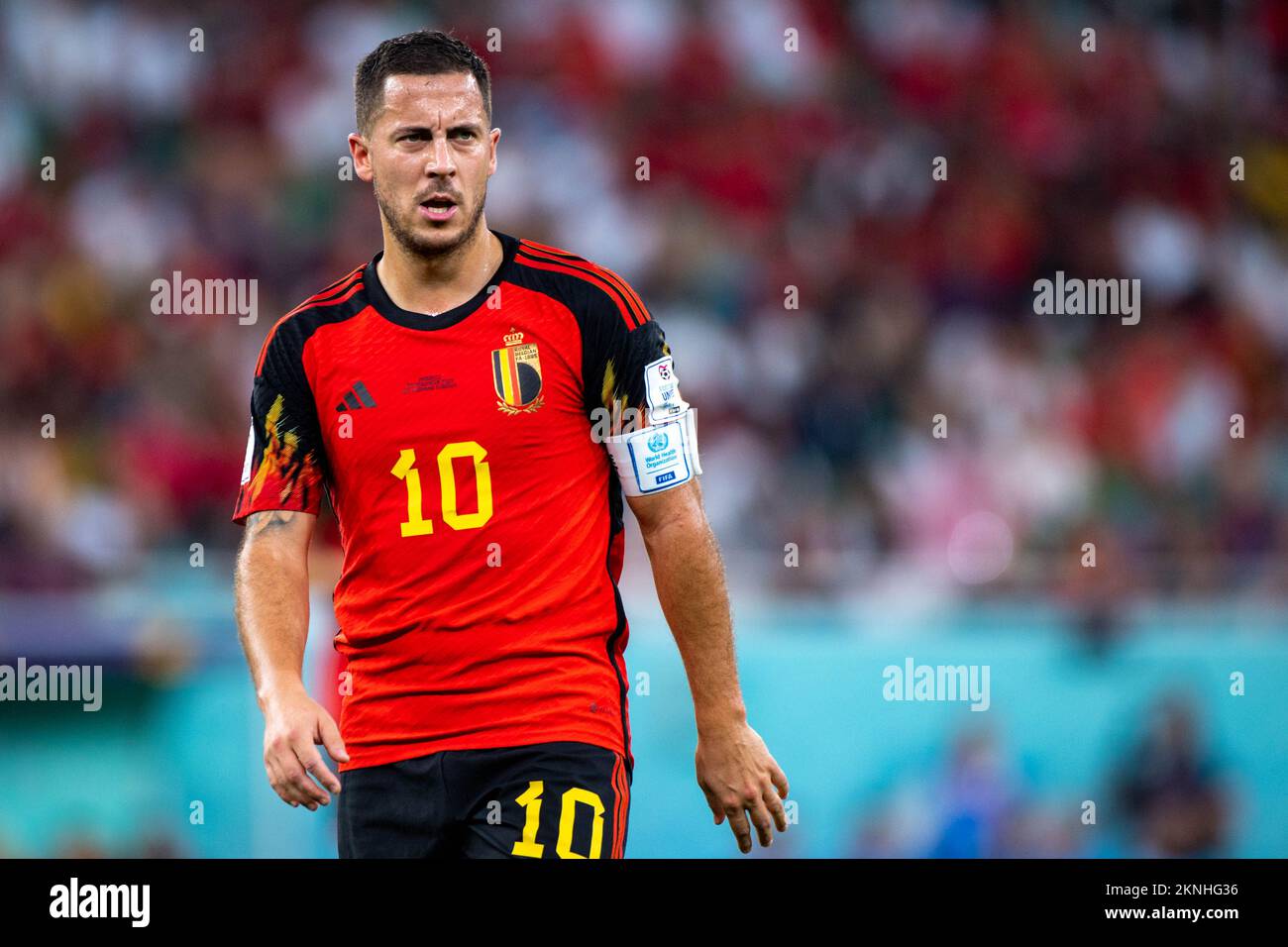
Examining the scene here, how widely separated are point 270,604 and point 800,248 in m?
7.24

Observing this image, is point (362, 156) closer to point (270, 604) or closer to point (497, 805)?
point (270, 604)

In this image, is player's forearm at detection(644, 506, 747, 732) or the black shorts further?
player's forearm at detection(644, 506, 747, 732)

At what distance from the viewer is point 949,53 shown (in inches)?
477

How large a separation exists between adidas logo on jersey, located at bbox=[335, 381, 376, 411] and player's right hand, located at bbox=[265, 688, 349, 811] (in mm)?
712

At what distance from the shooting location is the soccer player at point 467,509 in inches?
157

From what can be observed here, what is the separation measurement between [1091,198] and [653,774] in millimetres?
5519

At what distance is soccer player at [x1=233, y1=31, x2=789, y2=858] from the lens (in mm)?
3984

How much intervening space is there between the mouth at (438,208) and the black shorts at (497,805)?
1226mm

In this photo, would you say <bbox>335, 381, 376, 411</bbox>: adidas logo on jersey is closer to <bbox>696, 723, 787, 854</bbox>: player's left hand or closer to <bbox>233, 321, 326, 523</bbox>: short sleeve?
<bbox>233, 321, 326, 523</bbox>: short sleeve

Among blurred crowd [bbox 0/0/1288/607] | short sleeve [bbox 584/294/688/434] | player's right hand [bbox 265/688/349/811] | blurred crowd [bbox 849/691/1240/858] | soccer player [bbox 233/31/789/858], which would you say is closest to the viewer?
player's right hand [bbox 265/688/349/811]

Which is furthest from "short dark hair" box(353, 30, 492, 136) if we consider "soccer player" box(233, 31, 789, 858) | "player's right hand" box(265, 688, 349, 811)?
"player's right hand" box(265, 688, 349, 811)

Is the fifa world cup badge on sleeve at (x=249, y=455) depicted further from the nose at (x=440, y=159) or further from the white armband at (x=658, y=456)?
the white armband at (x=658, y=456)

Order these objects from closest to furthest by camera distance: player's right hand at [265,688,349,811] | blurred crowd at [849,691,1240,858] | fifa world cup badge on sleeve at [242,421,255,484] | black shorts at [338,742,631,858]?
1. player's right hand at [265,688,349,811]
2. black shorts at [338,742,631,858]
3. fifa world cup badge on sleeve at [242,421,255,484]
4. blurred crowd at [849,691,1240,858]

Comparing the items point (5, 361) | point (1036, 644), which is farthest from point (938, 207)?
point (5, 361)
